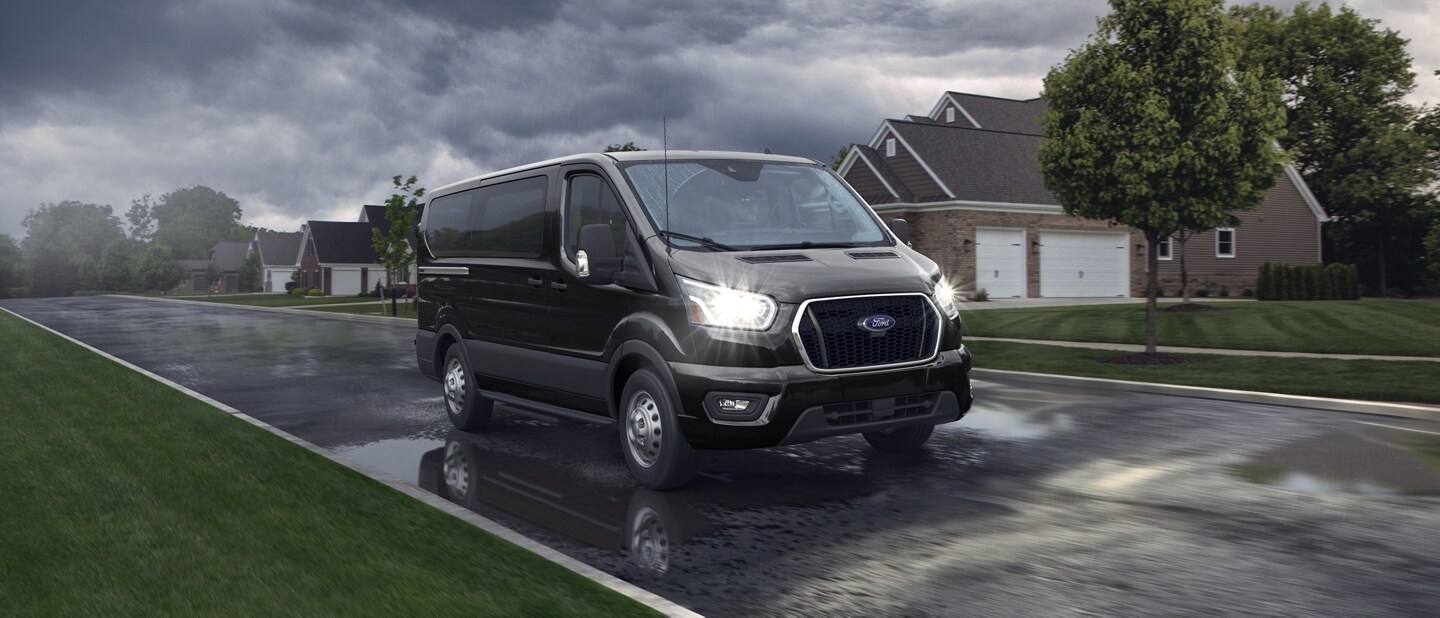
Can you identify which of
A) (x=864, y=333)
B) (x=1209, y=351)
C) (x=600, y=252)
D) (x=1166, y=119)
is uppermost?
(x=1166, y=119)

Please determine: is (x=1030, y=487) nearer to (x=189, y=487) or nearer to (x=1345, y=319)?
(x=189, y=487)

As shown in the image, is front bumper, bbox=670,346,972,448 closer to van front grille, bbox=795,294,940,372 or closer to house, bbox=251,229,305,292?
van front grille, bbox=795,294,940,372

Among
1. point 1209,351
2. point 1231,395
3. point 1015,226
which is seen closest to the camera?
point 1231,395

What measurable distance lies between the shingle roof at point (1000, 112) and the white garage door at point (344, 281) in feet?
174

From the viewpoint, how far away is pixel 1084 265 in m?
38.3

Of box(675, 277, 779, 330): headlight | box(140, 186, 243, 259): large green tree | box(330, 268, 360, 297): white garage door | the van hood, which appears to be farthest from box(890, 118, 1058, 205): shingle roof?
box(140, 186, 243, 259): large green tree

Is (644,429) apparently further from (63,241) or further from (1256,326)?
(63,241)

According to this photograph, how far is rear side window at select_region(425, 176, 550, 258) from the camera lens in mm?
8750

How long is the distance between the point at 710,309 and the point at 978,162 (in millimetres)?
32696

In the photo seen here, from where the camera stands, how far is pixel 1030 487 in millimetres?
7109

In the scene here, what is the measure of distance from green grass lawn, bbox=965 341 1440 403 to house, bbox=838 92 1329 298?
17.7 meters

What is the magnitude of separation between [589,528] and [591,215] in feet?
8.87

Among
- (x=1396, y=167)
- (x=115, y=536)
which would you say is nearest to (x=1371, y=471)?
(x=115, y=536)

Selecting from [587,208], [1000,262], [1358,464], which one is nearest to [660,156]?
[587,208]
